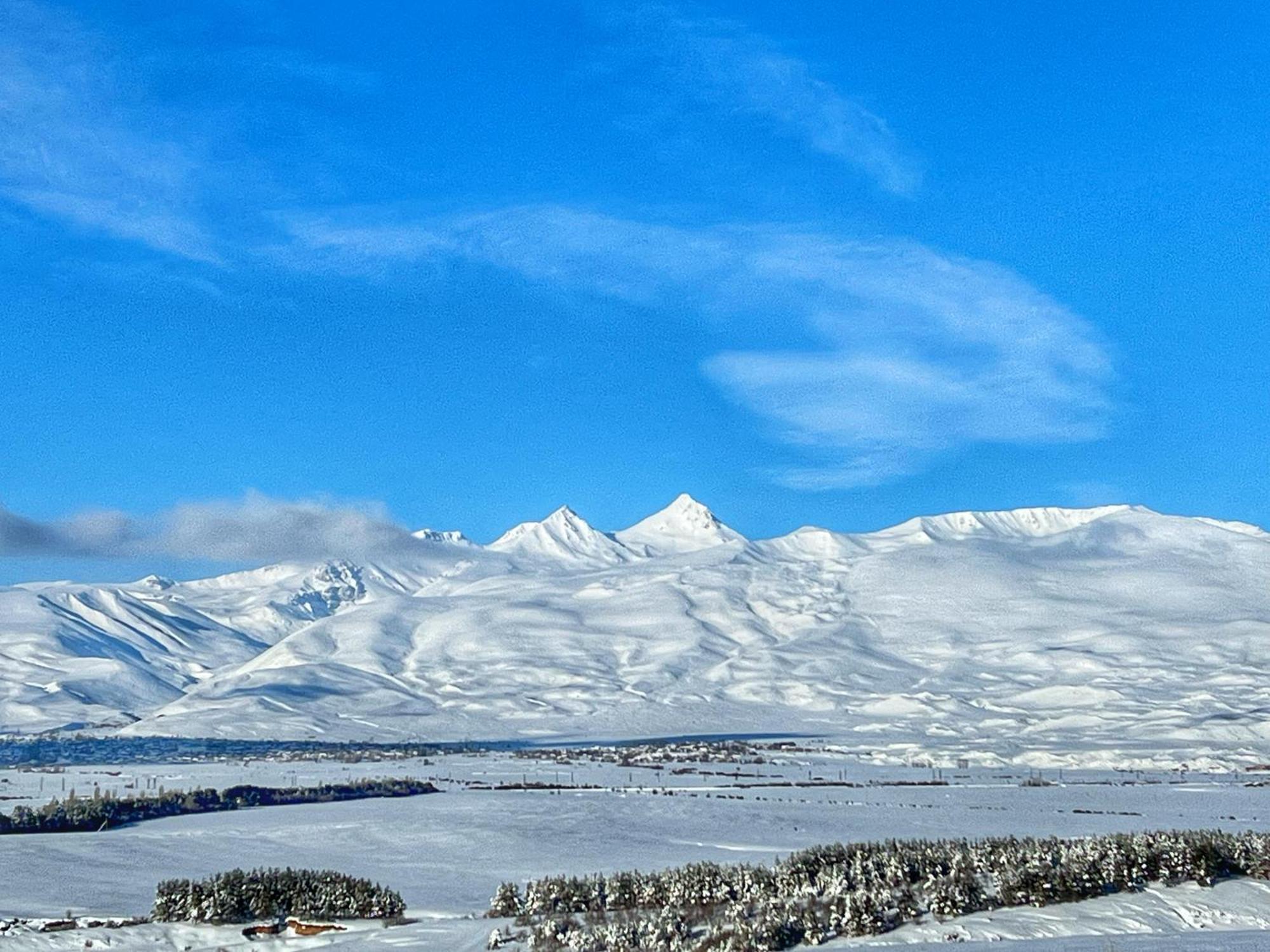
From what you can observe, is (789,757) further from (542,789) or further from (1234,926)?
(1234,926)

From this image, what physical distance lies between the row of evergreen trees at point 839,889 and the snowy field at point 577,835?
0.85m

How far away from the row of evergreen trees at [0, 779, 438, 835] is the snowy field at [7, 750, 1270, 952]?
1.93m

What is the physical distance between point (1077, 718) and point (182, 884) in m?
142

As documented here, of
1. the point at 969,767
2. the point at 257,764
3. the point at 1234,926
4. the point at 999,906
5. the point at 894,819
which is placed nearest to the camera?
the point at 1234,926

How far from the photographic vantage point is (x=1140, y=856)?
93.2 feet

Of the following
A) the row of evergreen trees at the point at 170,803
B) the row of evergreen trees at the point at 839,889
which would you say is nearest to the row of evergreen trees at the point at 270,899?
the row of evergreen trees at the point at 839,889

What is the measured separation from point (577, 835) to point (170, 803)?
22846 mm

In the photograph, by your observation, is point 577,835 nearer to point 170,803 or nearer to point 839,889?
point 170,803

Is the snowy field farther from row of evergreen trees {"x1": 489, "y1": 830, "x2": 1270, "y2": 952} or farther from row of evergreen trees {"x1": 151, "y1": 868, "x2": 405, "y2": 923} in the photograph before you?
row of evergreen trees {"x1": 151, "y1": 868, "x2": 405, "y2": 923}

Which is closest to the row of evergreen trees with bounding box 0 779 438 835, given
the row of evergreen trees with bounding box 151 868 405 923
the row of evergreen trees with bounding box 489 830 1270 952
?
the row of evergreen trees with bounding box 151 868 405 923

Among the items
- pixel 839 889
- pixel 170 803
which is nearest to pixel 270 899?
pixel 839 889

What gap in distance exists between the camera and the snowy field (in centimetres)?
2589

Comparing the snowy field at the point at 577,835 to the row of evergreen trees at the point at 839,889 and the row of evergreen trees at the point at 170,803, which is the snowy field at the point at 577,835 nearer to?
the row of evergreen trees at the point at 839,889

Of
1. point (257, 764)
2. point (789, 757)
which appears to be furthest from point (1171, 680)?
point (257, 764)
